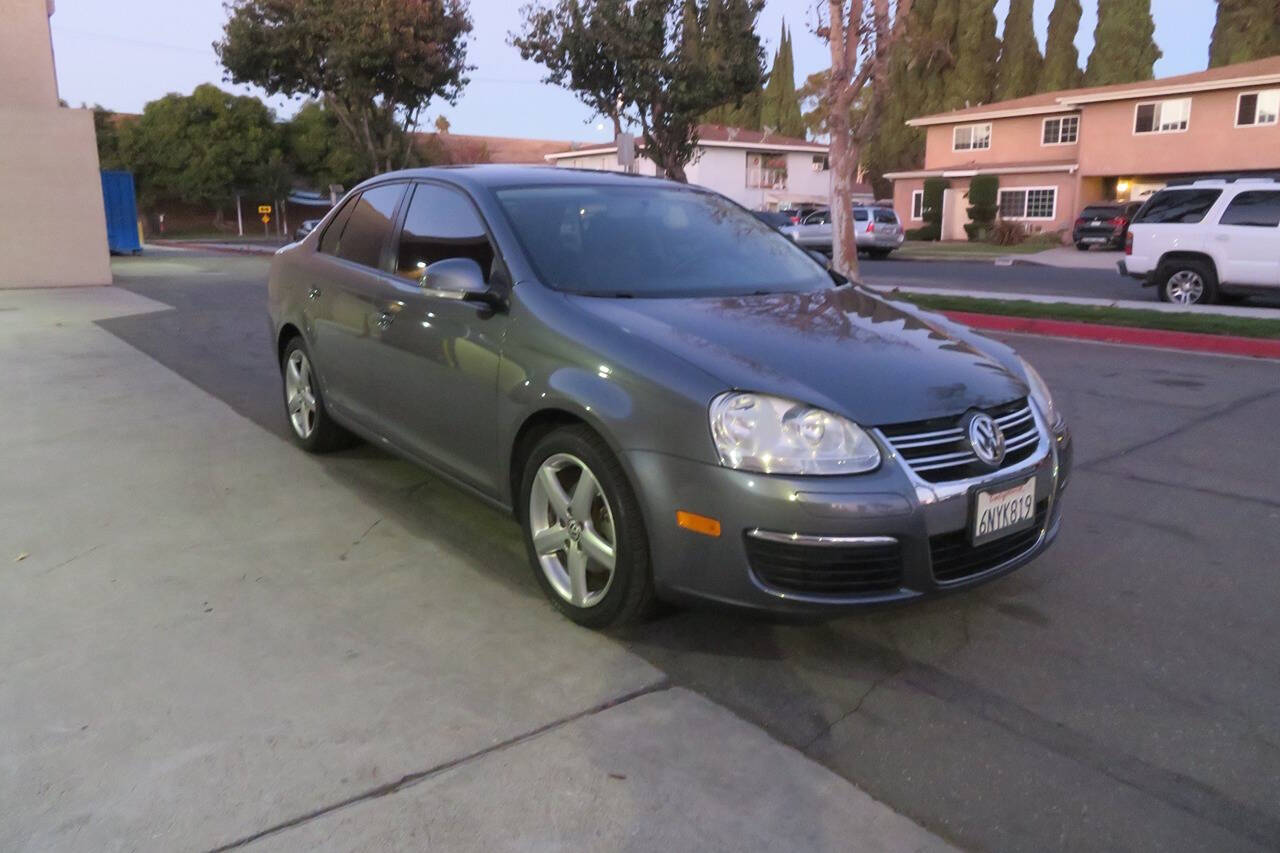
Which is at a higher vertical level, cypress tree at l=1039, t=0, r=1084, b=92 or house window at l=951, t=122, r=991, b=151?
cypress tree at l=1039, t=0, r=1084, b=92

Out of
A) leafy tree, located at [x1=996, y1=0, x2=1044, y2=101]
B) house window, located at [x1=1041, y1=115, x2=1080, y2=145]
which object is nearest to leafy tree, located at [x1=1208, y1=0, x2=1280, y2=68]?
leafy tree, located at [x1=996, y1=0, x2=1044, y2=101]

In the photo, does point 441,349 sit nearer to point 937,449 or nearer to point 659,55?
point 937,449

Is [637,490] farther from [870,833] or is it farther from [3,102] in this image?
[3,102]

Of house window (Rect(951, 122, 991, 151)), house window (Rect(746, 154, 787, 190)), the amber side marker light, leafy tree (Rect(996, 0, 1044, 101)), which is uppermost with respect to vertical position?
leafy tree (Rect(996, 0, 1044, 101))

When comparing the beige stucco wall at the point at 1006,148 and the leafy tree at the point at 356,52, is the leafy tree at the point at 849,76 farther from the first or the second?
the beige stucco wall at the point at 1006,148

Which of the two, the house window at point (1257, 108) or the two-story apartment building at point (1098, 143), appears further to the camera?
the two-story apartment building at point (1098, 143)

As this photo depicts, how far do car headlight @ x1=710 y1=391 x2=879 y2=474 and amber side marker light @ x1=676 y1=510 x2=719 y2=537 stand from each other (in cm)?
19

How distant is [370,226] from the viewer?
5.34 meters

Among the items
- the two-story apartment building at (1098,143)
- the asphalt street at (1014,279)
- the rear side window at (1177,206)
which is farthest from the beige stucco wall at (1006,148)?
the rear side window at (1177,206)

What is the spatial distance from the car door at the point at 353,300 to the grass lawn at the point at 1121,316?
5684mm

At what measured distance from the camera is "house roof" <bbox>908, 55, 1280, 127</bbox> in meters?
33.1

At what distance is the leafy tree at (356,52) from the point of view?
29.1 metres

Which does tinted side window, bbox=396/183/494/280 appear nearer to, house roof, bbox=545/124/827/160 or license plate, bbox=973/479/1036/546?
license plate, bbox=973/479/1036/546

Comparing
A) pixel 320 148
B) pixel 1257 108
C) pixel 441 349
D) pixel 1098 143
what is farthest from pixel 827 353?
pixel 320 148
